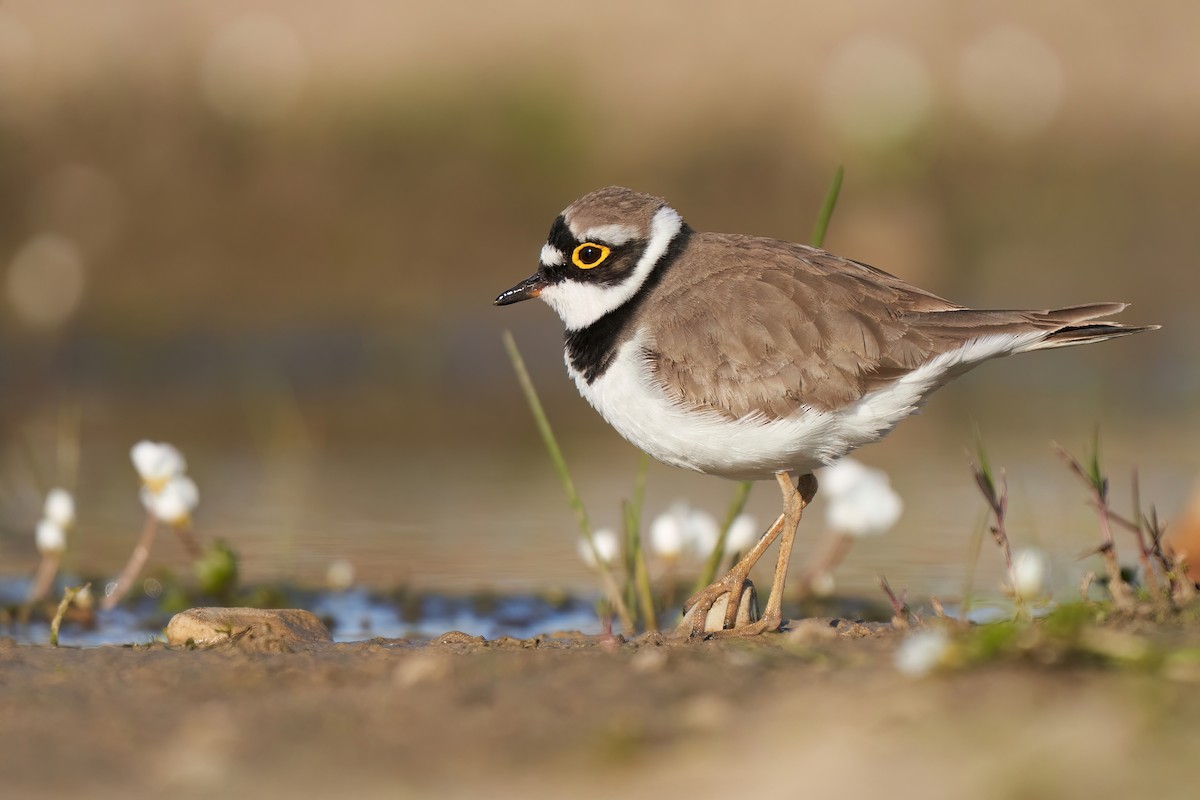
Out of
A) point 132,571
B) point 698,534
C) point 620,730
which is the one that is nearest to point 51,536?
point 132,571

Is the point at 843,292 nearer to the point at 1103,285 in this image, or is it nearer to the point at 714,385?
the point at 714,385

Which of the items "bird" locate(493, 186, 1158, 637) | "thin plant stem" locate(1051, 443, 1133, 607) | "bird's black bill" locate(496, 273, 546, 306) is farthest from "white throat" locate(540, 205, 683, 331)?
"thin plant stem" locate(1051, 443, 1133, 607)

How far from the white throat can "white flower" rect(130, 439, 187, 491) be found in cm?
184

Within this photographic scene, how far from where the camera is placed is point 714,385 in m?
5.48

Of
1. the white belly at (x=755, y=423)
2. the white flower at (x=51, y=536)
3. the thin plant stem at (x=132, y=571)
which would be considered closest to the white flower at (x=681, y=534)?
the white belly at (x=755, y=423)

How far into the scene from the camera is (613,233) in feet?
19.5

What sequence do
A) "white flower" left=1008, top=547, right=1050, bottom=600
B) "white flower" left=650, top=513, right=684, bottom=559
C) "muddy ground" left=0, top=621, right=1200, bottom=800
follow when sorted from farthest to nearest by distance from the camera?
"white flower" left=650, top=513, right=684, bottom=559
"white flower" left=1008, top=547, right=1050, bottom=600
"muddy ground" left=0, top=621, right=1200, bottom=800

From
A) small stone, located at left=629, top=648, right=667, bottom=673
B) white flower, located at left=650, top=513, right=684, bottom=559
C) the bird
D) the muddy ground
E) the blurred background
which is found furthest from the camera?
the blurred background

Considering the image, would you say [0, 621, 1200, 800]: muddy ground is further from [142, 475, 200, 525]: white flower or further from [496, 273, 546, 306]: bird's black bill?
[142, 475, 200, 525]: white flower

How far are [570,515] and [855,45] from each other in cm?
945

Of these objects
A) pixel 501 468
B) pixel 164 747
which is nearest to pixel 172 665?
pixel 164 747

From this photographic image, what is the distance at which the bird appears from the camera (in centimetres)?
546

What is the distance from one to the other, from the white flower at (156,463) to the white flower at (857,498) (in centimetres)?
269

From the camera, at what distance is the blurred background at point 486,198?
436 inches
